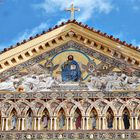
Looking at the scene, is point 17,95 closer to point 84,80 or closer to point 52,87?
point 52,87

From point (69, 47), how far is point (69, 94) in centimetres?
173

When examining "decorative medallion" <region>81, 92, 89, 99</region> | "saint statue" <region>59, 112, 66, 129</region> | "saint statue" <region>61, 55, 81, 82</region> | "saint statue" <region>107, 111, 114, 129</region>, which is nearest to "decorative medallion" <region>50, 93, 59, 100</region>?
"saint statue" <region>59, 112, 66, 129</region>

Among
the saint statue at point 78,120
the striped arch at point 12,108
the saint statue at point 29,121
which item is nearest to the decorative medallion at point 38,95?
the saint statue at point 29,121

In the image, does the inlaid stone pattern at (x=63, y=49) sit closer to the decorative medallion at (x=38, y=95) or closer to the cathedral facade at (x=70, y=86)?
the cathedral facade at (x=70, y=86)

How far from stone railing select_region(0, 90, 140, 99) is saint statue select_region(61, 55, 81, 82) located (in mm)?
543

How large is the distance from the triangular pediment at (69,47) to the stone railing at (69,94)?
2.51 ft

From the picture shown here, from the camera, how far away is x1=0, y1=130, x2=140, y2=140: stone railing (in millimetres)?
14781

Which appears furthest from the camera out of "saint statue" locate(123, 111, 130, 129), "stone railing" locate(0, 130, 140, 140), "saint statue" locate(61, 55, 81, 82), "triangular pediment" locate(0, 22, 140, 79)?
"triangular pediment" locate(0, 22, 140, 79)

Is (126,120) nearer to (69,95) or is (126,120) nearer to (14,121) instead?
(69,95)

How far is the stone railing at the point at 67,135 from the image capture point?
1478cm

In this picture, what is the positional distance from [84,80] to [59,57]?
1157 millimetres

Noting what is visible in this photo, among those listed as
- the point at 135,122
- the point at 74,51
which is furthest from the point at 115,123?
the point at 74,51

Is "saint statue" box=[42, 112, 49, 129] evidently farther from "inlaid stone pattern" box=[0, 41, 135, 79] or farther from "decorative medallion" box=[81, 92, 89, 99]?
"inlaid stone pattern" box=[0, 41, 135, 79]

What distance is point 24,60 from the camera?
16.2 meters
